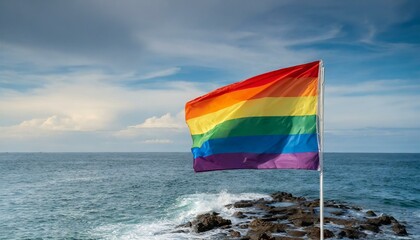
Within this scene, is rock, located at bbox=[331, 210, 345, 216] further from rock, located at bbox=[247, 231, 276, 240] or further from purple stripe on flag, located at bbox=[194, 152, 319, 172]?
purple stripe on flag, located at bbox=[194, 152, 319, 172]

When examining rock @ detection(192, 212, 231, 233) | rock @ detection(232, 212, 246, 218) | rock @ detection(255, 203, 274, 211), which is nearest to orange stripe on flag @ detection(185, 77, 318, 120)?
rock @ detection(192, 212, 231, 233)

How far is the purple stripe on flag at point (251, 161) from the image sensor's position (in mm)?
9492

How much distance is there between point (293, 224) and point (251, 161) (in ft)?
51.8

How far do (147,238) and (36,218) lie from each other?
1461 cm

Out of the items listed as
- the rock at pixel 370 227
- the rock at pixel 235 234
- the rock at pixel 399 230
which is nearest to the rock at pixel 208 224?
the rock at pixel 235 234

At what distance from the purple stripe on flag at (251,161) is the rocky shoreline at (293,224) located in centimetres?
1132

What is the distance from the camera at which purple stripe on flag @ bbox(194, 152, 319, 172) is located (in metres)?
9.49

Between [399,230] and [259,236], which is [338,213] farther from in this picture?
[259,236]

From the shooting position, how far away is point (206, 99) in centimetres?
1016

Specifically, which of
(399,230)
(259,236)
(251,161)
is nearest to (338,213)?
(399,230)

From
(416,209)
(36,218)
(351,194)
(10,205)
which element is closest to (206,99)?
(36,218)

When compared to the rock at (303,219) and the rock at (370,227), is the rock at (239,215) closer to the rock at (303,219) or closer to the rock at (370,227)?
the rock at (303,219)

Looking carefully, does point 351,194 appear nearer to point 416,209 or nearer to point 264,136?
point 416,209

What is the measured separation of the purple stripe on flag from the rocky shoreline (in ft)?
37.1
